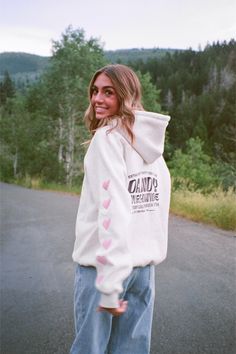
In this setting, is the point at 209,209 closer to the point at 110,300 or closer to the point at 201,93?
the point at 110,300

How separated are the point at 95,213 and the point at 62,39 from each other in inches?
927

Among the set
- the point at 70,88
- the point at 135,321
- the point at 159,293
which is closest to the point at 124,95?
the point at 135,321

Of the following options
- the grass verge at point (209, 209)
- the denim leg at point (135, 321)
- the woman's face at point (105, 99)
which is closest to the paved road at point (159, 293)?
the grass verge at point (209, 209)

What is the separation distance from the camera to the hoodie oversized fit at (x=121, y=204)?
5.18ft

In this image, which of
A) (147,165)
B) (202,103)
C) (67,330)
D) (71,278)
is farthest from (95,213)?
(202,103)

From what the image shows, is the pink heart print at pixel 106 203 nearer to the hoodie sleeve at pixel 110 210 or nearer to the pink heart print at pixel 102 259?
the hoodie sleeve at pixel 110 210

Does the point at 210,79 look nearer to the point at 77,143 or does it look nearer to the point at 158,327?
the point at 77,143

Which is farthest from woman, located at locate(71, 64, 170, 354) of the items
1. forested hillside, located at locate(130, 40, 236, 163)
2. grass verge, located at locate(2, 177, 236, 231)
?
forested hillside, located at locate(130, 40, 236, 163)

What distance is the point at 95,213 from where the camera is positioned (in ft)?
5.58

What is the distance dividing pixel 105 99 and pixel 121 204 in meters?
0.50

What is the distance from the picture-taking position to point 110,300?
61.8 inches

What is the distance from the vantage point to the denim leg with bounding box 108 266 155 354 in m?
1.90

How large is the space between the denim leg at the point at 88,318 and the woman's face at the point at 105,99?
2.16 feet

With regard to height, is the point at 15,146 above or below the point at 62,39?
below
